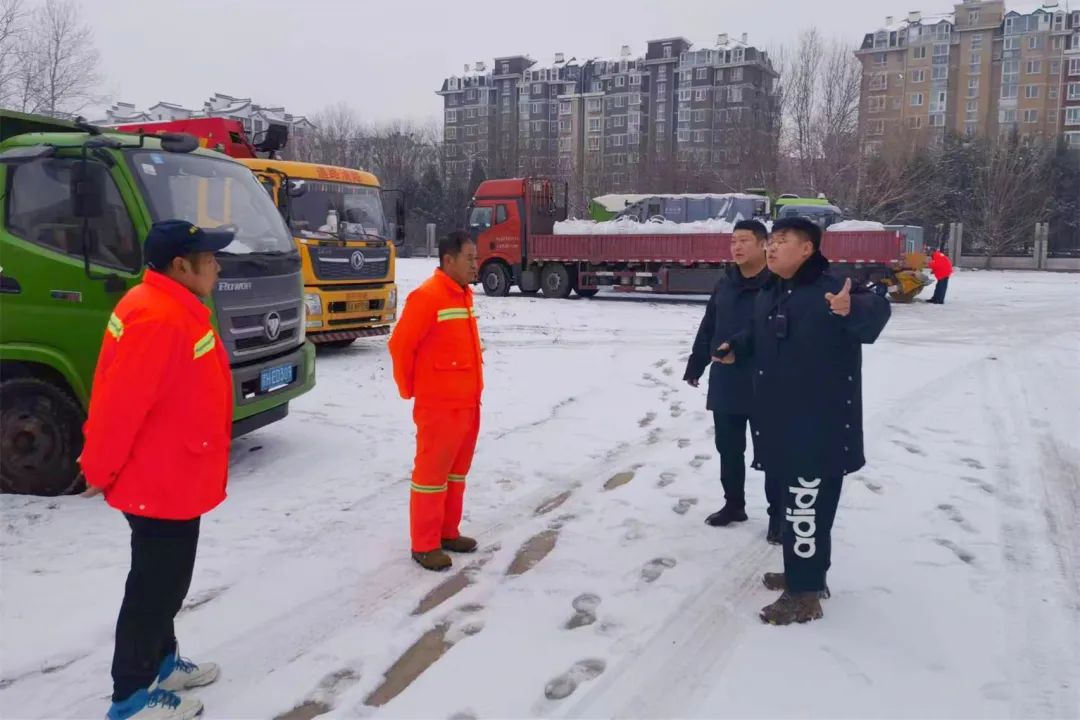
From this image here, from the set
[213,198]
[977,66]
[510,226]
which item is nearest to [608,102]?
[977,66]

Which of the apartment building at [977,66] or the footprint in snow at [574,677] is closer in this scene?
the footprint in snow at [574,677]

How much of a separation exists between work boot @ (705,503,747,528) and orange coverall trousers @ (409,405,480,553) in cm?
161

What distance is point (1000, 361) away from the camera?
39.3 ft

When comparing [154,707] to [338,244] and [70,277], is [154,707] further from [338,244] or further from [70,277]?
[338,244]

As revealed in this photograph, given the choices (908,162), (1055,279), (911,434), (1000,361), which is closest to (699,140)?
(908,162)

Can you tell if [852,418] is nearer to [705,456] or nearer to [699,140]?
[705,456]

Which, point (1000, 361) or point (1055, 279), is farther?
point (1055, 279)

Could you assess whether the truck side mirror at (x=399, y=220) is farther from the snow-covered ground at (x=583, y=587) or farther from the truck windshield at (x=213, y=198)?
the truck windshield at (x=213, y=198)

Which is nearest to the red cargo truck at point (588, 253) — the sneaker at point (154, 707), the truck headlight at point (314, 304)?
the truck headlight at point (314, 304)

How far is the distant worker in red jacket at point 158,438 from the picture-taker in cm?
267

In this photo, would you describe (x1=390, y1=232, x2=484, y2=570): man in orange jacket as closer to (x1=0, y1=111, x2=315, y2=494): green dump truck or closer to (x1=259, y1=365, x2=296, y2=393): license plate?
(x1=0, y1=111, x2=315, y2=494): green dump truck

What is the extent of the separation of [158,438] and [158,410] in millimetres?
94

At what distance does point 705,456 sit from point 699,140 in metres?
76.1

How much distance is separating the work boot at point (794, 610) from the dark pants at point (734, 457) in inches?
42.1
